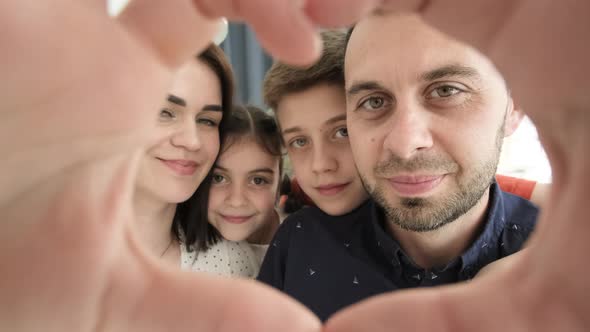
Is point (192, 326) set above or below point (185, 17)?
below

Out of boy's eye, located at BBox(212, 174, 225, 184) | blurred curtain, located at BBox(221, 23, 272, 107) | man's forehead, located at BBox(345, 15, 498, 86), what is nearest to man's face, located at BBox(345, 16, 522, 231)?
man's forehead, located at BBox(345, 15, 498, 86)

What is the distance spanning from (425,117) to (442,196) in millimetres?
158

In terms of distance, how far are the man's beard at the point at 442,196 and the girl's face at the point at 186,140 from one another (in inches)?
18.6

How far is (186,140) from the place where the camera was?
101cm

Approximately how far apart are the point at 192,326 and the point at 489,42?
0.30m

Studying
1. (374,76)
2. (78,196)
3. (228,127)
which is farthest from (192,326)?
(228,127)

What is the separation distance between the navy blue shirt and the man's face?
82 millimetres

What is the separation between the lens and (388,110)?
79cm

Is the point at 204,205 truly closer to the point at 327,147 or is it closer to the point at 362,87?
the point at 327,147

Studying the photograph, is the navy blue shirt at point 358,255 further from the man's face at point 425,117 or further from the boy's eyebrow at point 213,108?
the boy's eyebrow at point 213,108

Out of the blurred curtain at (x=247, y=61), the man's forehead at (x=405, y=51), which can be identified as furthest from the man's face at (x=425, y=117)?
the blurred curtain at (x=247, y=61)

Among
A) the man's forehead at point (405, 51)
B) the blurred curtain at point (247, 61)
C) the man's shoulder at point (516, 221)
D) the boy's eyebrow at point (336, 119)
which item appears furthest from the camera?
the blurred curtain at point (247, 61)

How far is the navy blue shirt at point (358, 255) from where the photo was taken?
2.61 ft

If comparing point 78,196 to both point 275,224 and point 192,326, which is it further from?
point 275,224
